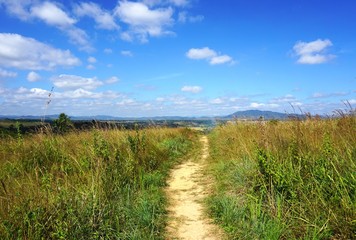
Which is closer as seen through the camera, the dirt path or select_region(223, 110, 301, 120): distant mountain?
the dirt path

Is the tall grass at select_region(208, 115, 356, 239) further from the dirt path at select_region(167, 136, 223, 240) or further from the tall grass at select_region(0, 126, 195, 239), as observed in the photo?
the tall grass at select_region(0, 126, 195, 239)

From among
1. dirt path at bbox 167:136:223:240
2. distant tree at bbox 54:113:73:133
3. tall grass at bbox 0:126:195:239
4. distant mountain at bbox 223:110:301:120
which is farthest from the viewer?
distant tree at bbox 54:113:73:133

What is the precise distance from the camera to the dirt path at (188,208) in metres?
5.38

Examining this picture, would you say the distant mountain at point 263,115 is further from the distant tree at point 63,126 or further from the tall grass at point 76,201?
the distant tree at point 63,126

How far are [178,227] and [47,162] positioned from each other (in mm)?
4614

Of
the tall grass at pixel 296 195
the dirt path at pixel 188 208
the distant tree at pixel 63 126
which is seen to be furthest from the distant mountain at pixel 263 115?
the distant tree at pixel 63 126

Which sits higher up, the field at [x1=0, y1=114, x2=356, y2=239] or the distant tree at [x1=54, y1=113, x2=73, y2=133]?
the distant tree at [x1=54, y1=113, x2=73, y2=133]

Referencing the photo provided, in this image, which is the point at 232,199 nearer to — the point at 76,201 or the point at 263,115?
the point at 76,201

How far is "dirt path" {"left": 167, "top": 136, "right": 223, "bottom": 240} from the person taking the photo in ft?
17.6

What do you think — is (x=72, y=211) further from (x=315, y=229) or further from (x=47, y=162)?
(x=47, y=162)

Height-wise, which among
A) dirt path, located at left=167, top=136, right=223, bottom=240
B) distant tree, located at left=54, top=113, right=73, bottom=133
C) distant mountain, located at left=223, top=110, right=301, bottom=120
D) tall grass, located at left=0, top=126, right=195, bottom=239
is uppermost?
distant mountain, located at left=223, top=110, right=301, bottom=120

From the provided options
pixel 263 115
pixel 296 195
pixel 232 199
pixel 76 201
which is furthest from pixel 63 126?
pixel 296 195

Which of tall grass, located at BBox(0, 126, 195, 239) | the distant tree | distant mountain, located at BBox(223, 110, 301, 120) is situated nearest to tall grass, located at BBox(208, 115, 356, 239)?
tall grass, located at BBox(0, 126, 195, 239)

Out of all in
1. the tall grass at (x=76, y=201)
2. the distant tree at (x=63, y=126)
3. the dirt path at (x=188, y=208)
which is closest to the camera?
the tall grass at (x=76, y=201)
